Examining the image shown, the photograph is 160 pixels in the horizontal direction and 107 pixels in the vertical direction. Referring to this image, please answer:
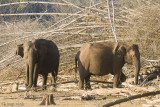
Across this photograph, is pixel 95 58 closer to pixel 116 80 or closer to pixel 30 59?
pixel 116 80

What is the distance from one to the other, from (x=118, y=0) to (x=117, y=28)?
4.58 feet

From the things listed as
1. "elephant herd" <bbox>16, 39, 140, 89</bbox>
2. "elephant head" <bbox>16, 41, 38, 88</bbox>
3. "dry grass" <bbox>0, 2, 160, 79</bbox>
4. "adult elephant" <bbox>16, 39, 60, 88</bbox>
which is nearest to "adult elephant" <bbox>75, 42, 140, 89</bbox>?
"elephant herd" <bbox>16, 39, 140, 89</bbox>

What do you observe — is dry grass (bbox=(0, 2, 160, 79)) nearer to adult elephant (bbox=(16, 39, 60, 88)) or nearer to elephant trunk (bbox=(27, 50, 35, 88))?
adult elephant (bbox=(16, 39, 60, 88))

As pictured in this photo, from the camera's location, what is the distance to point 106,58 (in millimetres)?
10648

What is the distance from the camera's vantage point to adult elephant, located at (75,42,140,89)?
10539mm

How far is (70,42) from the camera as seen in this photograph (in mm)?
13305

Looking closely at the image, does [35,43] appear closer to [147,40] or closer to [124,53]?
[124,53]

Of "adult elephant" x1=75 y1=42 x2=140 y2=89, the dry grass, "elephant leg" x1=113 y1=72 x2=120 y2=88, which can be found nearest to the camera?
"elephant leg" x1=113 y1=72 x2=120 y2=88

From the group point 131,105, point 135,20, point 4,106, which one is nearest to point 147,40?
point 135,20

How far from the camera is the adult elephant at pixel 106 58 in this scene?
10.5 m

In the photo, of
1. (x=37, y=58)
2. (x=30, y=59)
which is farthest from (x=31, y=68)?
(x=37, y=58)

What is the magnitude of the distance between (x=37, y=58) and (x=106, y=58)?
1998 millimetres

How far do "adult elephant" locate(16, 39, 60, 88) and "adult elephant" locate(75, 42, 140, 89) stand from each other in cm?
114

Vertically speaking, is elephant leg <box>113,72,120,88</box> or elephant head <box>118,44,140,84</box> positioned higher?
elephant head <box>118,44,140,84</box>
